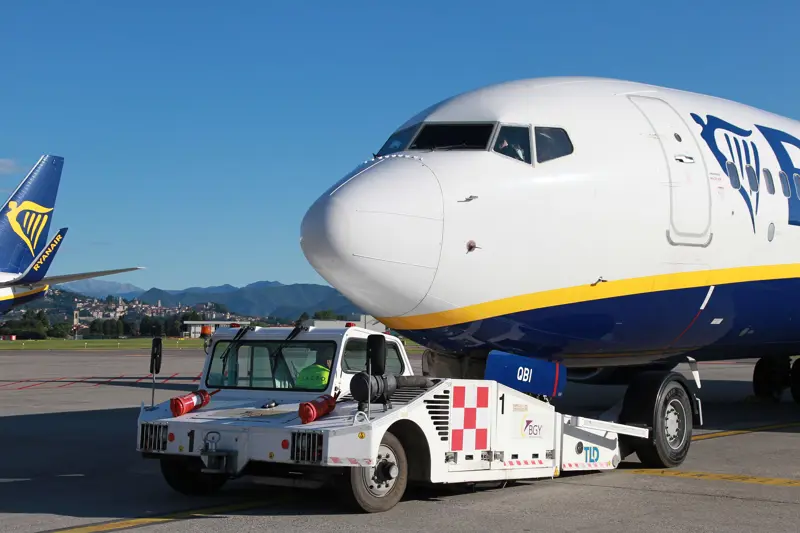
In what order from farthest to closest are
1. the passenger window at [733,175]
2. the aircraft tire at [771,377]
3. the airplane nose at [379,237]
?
the aircraft tire at [771,377] → the passenger window at [733,175] → the airplane nose at [379,237]

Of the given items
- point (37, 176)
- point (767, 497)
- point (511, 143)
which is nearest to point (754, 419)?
point (767, 497)

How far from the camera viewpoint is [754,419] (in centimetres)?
1766

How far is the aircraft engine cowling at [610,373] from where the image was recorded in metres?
12.5

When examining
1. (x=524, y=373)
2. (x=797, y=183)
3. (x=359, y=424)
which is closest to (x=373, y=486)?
(x=359, y=424)

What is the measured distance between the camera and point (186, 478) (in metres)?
9.19

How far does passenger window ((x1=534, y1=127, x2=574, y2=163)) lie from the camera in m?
9.89

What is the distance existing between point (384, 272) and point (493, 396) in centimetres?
164

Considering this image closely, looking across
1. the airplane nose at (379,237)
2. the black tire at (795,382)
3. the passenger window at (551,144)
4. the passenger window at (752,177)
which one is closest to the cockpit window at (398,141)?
the airplane nose at (379,237)

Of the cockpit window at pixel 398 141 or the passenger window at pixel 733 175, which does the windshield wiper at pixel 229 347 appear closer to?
the cockpit window at pixel 398 141

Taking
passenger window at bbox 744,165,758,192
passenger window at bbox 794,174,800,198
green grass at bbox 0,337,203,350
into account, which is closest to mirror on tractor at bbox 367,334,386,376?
passenger window at bbox 744,165,758,192

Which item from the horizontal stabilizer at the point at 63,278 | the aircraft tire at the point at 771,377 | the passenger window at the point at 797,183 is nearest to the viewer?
the passenger window at the point at 797,183

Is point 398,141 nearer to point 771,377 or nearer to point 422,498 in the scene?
point 422,498

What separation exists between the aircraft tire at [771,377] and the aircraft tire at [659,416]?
10.4 m

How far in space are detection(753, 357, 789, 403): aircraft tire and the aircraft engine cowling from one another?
927cm
